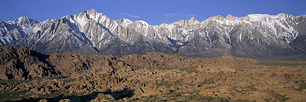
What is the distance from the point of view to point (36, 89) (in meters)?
59.8

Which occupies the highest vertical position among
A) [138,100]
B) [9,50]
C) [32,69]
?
[9,50]

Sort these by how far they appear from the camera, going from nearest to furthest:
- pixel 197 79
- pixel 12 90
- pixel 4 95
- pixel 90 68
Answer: pixel 4 95
pixel 12 90
pixel 197 79
pixel 90 68

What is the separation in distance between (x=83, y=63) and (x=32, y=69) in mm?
29601

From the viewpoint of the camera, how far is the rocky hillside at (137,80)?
1770 inches

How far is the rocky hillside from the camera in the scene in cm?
4497

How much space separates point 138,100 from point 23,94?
105 ft

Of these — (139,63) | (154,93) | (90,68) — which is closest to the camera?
(154,93)

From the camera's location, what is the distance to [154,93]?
50.2 m

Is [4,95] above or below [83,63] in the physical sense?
below

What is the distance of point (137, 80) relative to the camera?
78.6 metres

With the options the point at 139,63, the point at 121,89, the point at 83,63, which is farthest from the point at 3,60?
the point at 139,63

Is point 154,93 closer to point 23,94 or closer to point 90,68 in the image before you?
point 23,94

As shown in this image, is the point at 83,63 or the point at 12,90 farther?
the point at 83,63

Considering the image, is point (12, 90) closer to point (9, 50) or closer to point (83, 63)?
point (9, 50)
